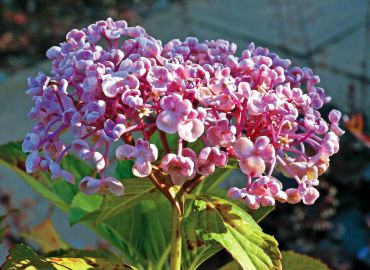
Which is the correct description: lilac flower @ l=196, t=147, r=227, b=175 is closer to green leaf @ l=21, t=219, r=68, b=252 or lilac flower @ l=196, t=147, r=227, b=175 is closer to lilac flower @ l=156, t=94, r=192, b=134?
lilac flower @ l=156, t=94, r=192, b=134

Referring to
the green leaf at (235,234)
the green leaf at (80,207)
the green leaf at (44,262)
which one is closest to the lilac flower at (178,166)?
the green leaf at (235,234)

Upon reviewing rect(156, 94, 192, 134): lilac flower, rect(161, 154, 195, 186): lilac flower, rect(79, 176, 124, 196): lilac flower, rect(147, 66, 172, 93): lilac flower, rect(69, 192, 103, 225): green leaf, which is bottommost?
rect(69, 192, 103, 225): green leaf

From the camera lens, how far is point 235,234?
1.01m

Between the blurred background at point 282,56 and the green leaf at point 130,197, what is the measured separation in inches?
44.5

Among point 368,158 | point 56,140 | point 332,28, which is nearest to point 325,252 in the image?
point 368,158

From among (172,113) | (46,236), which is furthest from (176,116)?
(46,236)

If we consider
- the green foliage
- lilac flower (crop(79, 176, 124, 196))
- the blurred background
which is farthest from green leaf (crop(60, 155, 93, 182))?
the blurred background

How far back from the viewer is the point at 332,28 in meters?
4.21

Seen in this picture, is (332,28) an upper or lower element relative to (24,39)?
upper

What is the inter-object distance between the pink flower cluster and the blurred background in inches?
46.2

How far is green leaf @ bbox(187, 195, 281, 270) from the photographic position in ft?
3.24

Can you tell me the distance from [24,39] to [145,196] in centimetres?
381

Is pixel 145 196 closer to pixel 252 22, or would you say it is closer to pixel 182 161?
pixel 182 161

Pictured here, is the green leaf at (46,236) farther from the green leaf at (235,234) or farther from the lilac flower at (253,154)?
the lilac flower at (253,154)
